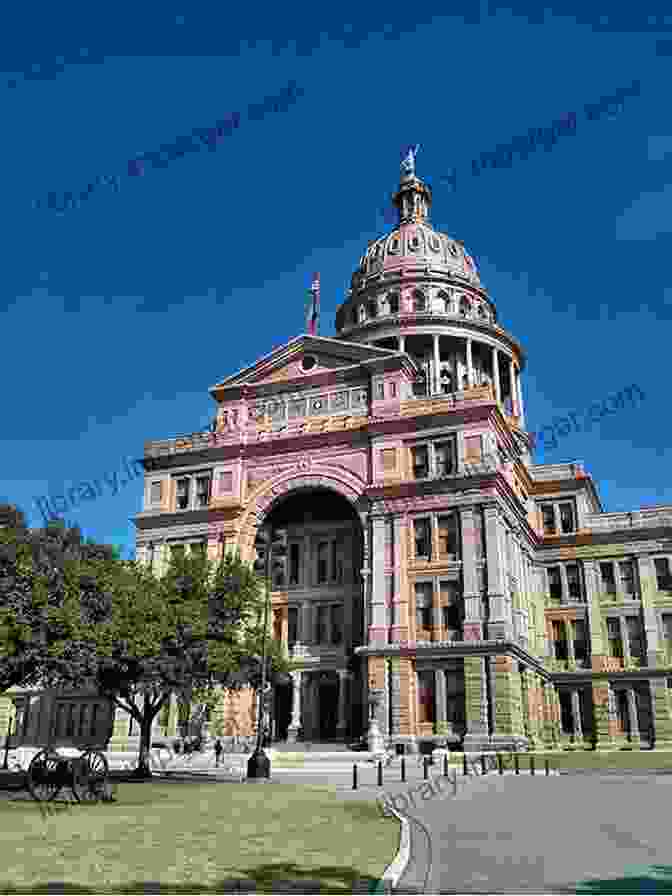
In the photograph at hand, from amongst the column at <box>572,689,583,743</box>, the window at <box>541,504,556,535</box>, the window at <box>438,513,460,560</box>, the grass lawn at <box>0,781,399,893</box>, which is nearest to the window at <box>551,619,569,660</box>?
the column at <box>572,689,583,743</box>

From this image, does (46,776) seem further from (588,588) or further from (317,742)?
(588,588)

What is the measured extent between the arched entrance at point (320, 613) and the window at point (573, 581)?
1723 cm

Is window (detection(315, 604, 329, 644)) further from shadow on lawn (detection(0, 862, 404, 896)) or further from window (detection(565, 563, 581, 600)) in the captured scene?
shadow on lawn (detection(0, 862, 404, 896))

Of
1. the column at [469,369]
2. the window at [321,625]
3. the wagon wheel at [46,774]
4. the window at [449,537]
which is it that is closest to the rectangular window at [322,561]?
the window at [321,625]

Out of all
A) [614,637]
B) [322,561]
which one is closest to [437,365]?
[322,561]

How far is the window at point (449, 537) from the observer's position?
49625 mm

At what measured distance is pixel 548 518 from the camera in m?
63.8

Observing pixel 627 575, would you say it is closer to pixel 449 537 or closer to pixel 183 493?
pixel 449 537

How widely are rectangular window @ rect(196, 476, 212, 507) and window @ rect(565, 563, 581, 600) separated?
26869 millimetres

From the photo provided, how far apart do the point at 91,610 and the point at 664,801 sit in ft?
61.6

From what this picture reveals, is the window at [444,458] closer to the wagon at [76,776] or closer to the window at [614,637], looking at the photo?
the window at [614,637]

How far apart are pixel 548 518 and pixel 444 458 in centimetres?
1608

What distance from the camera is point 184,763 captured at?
41.8 meters

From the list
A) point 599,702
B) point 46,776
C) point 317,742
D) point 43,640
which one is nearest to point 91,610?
point 43,640
